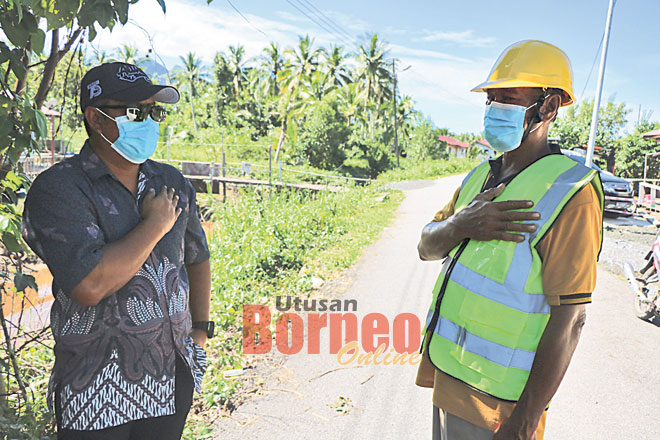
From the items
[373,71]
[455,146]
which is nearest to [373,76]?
[373,71]

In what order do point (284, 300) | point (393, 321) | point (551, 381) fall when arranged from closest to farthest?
point (551, 381)
point (393, 321)
point (284, 300)

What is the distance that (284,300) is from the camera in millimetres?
5980

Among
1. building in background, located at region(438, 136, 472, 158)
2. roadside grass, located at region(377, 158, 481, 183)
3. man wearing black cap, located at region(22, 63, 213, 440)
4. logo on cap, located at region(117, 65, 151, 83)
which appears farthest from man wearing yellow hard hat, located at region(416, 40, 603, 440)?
building in background, located at region(438, 136, 472, 158)

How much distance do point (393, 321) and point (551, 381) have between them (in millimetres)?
4041

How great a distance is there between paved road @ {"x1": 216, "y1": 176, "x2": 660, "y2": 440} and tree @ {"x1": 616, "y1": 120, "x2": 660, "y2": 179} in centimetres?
2118

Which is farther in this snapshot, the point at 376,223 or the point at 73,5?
the point at 376,223

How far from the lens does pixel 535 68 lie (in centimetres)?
171

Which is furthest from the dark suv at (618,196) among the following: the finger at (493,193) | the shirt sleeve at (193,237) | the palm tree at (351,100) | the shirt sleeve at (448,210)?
the palm tree at (351,100)

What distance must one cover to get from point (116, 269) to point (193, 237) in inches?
21.6

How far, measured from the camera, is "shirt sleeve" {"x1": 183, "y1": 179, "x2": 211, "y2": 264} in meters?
2.14

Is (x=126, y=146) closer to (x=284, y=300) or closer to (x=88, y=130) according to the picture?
(x=88, y=130)

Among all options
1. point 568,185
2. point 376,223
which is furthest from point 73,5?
point 376,223

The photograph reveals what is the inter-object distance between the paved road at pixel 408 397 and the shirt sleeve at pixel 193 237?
1623 millimetres

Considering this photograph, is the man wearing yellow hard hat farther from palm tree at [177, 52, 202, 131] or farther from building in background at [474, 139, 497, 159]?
palm tree at [177, 52, 202, 131]
